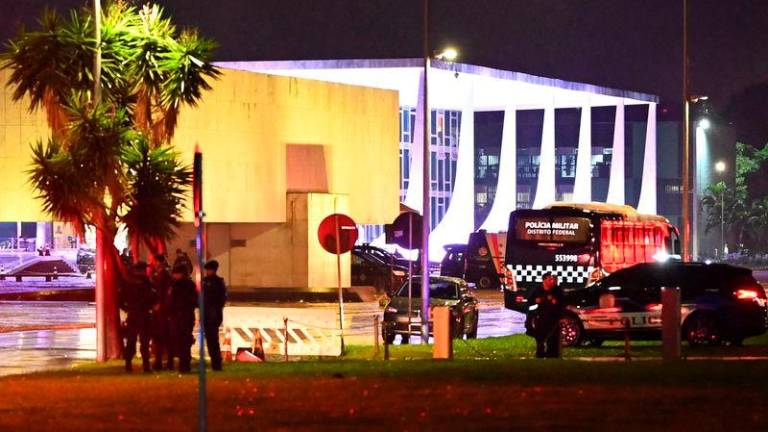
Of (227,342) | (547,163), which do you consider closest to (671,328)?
(227,342)

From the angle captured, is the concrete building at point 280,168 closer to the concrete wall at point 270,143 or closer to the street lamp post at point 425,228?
the concrete wall at point 270,143

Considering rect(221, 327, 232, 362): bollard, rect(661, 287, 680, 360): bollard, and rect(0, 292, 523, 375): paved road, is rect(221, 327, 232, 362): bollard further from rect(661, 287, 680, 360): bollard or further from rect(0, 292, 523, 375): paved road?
rect(661, 287, 680, 360): bollard

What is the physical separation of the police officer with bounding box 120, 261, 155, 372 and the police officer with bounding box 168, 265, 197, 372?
774 mm

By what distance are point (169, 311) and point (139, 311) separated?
86 centimetres

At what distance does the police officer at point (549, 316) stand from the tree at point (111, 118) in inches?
243

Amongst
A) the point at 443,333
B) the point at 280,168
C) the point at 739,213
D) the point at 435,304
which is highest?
the point at 739,213

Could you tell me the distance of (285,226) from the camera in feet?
161

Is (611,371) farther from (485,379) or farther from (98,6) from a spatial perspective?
(98,6)

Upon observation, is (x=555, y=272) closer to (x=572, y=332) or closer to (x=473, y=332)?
(x=473, y=332)

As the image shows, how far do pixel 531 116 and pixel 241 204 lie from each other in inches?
2760

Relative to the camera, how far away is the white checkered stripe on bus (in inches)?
1671

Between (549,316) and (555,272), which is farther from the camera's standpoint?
(555,272)

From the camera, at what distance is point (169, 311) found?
20562mm

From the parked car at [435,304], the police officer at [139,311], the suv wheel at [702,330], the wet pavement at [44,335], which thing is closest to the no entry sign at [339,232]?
the parked car at [435,304]
